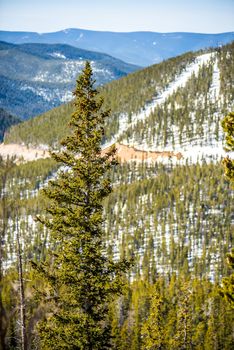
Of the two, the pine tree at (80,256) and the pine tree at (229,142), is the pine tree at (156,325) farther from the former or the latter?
the pine tree at (229,142)

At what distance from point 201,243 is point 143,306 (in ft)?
204

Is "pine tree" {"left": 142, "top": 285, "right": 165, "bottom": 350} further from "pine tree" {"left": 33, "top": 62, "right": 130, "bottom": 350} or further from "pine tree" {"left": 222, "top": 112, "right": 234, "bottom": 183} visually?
"pine tree" {"left": 222, "top": 112, "right": 234, "bottom": 183}

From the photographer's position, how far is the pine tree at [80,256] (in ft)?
61.3

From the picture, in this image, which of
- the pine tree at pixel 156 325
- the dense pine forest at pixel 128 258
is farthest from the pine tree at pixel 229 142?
the pine tree at pixel 156 325

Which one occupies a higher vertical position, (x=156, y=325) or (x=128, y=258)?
(x=128, y=258)

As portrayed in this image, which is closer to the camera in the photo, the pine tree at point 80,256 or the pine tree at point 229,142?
the pine tree at point 229,142

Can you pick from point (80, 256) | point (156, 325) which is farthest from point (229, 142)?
point (156, 325)

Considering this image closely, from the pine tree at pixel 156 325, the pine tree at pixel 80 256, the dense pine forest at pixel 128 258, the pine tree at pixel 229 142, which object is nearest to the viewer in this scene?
the pine tree at pixel 229 142

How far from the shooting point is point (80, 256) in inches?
760

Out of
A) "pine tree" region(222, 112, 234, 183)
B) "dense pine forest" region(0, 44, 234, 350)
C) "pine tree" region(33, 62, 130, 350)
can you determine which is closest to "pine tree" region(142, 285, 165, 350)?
"dense pine forest" region(0, 44, 234, 350)

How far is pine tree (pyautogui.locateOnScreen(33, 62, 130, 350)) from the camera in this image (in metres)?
18.7

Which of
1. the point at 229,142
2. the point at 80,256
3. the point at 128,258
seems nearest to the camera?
the point at 229,142

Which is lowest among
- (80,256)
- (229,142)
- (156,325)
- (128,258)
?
(156,325)

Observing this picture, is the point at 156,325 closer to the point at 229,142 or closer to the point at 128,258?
the point at 128,258
